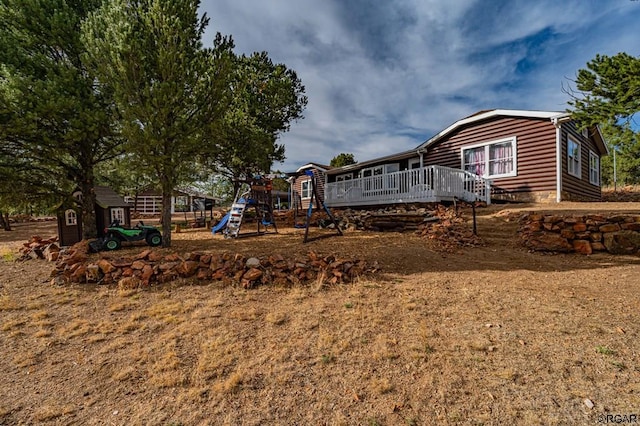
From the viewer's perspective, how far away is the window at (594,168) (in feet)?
47.7

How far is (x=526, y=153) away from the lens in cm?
1186

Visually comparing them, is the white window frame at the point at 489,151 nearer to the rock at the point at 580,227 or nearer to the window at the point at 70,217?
the rock at the point at 580,227

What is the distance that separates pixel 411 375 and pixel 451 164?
1333 centimetres

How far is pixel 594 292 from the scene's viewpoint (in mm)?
4301

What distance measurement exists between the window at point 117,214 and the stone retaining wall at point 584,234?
435 inches

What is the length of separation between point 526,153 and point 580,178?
3.45 meters

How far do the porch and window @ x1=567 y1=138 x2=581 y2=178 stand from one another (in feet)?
10.6

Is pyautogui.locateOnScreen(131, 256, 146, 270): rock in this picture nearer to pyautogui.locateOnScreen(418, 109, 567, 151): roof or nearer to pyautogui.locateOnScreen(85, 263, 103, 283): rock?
pyautogui.locateOnScreen(85, 263, 103, 283): rock

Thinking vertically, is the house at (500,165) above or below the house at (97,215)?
above

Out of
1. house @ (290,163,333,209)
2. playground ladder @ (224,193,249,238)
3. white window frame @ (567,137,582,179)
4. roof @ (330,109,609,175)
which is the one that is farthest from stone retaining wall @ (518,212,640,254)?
house @ (290,163,333,209)

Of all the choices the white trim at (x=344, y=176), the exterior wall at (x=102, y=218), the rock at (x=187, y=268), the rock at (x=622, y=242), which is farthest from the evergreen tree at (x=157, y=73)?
the white trim at (x=344, y=176)

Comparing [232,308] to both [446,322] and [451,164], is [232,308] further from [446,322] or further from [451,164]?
[451,164]

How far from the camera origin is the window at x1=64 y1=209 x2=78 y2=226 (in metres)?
7.72

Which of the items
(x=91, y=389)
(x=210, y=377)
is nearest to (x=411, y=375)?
(x=210, y=377)
